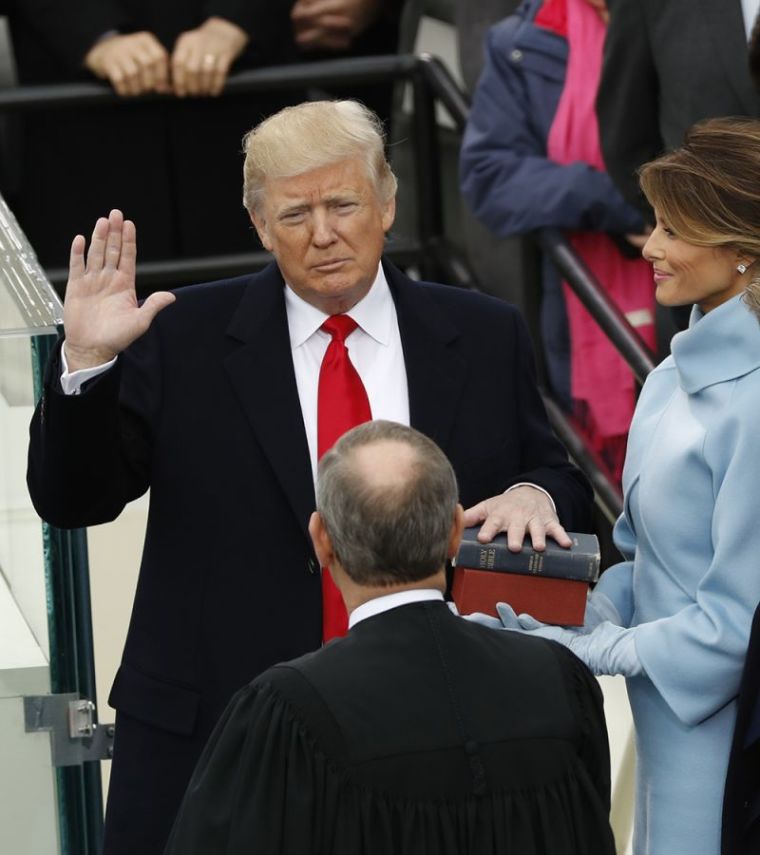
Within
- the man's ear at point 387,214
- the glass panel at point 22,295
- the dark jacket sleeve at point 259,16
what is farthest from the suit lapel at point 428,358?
the dark jacket sleeve at point 259,16

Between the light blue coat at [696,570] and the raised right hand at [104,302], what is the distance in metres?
0.82

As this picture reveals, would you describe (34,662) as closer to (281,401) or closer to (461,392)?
(281,401)

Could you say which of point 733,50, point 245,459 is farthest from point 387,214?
point 733,50

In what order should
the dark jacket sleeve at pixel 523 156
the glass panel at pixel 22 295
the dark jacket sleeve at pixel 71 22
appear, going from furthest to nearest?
the dark jacket sleeve at pixel 71 22, the dark jacket sleeve at pixel 523 156, the glass panel at pixel 22 295

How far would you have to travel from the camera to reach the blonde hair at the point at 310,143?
3156 millimetres

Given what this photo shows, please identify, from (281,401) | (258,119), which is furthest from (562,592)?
(258,119)

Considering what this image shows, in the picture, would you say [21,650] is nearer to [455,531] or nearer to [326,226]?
[326,226]

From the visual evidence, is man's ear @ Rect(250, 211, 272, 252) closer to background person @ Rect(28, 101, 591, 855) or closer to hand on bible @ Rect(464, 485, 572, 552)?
background person @ Rect(28, 101, 591, 855)

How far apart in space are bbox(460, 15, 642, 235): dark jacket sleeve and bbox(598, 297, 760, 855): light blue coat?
1.85m

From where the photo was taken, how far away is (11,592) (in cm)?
339

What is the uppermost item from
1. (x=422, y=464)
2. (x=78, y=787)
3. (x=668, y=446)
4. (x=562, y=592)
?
(x=422, y=464)

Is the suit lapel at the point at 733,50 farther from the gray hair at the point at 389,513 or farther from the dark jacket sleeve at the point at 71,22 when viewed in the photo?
the gray hair at the point at 389,513

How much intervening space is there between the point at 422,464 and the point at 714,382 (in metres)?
0.70

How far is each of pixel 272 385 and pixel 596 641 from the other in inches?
26.7
